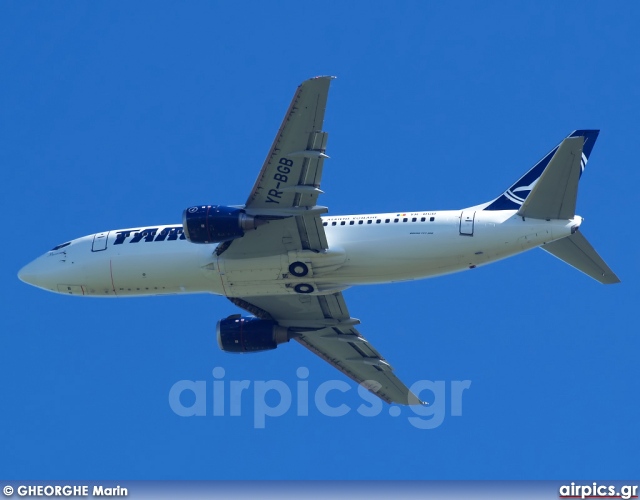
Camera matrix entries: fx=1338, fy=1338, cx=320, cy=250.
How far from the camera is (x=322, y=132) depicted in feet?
161

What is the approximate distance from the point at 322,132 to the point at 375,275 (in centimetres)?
688

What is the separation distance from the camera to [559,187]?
49625mm

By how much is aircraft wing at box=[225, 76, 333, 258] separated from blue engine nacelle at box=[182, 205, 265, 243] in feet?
1.46

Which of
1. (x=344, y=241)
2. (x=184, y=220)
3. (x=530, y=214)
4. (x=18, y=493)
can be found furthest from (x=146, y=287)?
(x=530, y=214)

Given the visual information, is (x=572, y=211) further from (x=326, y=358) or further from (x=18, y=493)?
(x=18, y=493)

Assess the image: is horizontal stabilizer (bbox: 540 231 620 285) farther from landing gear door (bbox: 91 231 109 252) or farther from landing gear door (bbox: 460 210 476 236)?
landing gear door (bbox: 91 231 109 252)

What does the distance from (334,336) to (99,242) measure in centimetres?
1123

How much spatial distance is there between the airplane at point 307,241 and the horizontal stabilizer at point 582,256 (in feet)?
0.13

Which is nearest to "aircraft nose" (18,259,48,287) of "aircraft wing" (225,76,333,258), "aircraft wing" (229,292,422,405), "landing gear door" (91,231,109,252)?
"landing gear door" (91,231,109,252)

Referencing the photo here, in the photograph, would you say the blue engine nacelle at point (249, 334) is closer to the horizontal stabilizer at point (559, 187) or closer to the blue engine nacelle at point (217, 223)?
the blue engine nacelle at point (217, 223)

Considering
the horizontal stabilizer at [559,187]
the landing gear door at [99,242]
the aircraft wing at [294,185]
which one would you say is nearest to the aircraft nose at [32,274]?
the landing gear door at [99,242]

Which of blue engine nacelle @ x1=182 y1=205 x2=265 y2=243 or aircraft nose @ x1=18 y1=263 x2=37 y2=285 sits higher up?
aircraft nose @ x1=18 y1=263 x2=37 y2=285

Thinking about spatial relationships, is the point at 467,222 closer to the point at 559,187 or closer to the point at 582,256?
the point at 559,187

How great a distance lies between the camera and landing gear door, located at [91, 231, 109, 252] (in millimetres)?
56500
